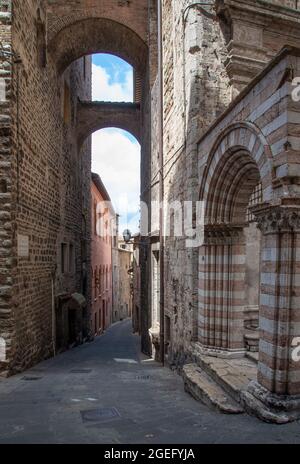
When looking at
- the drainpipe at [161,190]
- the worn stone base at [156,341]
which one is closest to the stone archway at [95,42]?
the drainpipe at [161,190]

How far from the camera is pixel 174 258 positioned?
26.2ft

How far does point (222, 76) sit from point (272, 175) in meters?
3.68

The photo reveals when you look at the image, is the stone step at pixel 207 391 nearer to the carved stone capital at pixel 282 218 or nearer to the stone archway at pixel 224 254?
the stone archway at pixel 224 254

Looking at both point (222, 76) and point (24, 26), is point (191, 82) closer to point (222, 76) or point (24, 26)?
point (222, 76)

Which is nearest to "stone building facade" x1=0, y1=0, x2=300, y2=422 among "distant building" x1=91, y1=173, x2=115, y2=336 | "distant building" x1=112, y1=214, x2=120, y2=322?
"distant building" x1=91, y1=173, x2=115, y2=336

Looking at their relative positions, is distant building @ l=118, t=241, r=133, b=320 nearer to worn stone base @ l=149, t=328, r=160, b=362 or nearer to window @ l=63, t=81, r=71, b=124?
window @ l=63, t=81, r=71, b=124

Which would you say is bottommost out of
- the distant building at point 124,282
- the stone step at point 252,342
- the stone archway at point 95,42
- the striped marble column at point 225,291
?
the distant building at point 124,282

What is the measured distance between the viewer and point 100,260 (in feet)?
73.9

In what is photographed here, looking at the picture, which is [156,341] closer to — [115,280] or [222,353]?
[222,353]

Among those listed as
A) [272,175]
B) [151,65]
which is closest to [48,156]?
[151,65]

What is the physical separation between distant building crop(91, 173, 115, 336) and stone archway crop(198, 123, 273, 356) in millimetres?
13463

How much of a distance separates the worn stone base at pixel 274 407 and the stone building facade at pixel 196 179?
0.6 inches

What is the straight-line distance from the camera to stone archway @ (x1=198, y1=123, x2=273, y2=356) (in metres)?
5.72

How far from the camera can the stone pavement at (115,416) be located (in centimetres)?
320
